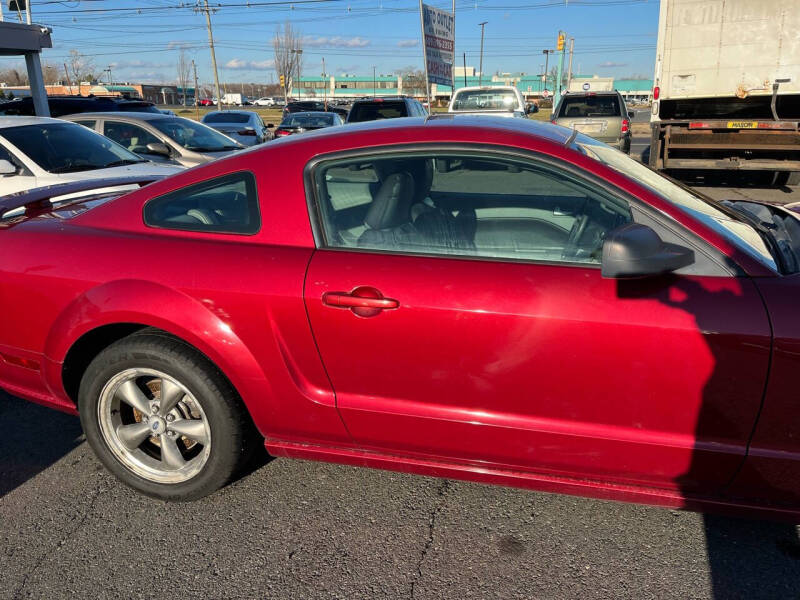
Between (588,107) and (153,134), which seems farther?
(588,107)

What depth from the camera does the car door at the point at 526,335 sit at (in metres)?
2.04

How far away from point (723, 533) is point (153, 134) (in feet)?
28.4

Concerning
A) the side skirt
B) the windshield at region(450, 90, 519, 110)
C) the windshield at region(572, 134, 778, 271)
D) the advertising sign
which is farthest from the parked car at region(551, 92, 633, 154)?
the side skirt

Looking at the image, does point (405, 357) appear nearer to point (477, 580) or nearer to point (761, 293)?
point (477, 580)

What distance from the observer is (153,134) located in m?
8.89

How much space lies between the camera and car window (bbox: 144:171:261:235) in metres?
2.51

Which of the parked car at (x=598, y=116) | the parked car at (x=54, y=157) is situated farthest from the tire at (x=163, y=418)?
the parked car at (x=598, y=116)

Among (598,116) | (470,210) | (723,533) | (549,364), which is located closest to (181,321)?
(470,210)

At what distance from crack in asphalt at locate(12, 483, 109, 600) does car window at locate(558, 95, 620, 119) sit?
13.5 metres

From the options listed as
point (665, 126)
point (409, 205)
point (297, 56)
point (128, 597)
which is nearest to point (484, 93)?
point (665, 126)

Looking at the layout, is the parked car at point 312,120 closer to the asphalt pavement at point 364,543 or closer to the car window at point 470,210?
the car window at point 470,210

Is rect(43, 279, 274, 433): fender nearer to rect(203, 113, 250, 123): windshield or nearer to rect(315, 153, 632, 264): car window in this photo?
rect(315, 153, 632, 264): car window

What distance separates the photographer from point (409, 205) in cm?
254

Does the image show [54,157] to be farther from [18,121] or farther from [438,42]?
[438,42]
